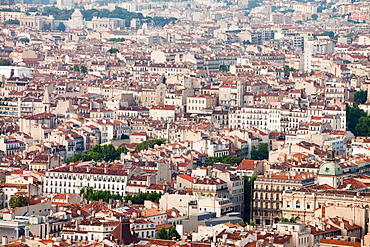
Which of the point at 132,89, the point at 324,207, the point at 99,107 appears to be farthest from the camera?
the point at 132,89

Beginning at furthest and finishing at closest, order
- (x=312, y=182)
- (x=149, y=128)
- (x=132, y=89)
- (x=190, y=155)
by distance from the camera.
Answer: (x=132, y=89)
(x=149, y=128)
(x=190, y=155)
(x=312, y=182)

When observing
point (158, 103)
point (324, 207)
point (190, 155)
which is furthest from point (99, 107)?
point (324, 207)

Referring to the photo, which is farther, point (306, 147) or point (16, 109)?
point (16, 109)

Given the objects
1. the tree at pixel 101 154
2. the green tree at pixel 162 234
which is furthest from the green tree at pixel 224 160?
the green tree at pixel 162 234

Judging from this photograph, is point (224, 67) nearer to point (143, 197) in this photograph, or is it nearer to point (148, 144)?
point (148, 144)

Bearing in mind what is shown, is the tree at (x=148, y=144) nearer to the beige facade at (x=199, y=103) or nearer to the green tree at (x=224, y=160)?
the green tree at (x=224, y=160)

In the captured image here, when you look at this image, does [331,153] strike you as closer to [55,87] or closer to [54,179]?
[54,179]

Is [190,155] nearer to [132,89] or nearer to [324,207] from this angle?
[324,207]
